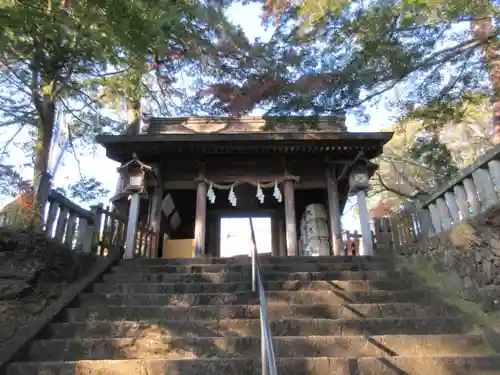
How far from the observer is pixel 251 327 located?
182 inches

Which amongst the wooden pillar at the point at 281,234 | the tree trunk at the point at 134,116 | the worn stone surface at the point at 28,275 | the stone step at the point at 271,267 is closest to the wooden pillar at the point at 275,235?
the wooden pillar at the point at 281,234

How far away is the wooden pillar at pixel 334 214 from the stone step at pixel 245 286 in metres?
3.54

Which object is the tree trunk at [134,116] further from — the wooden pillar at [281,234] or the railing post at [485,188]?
the railing post at [485,188]

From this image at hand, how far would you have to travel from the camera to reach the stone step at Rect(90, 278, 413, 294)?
5.79 meters

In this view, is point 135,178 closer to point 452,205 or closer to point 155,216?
point 155,216

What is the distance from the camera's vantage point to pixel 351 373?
3.62 metres

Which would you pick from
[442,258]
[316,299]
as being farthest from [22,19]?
[442,258]

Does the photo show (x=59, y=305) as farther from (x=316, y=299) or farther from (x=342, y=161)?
(x=342, y=161)

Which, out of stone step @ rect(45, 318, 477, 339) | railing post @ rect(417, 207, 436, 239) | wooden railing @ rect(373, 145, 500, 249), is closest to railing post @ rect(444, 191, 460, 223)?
wooden railing @ rect(373, 145, 500, 249)

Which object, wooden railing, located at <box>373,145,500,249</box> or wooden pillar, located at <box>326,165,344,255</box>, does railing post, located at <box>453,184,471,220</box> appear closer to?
wooden railing, located at <box>373,145,500,249</box>

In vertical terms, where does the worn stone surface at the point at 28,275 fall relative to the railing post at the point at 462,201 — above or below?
below

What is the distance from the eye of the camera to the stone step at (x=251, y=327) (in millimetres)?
4539

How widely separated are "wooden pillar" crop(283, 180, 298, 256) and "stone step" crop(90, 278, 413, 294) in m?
3.09

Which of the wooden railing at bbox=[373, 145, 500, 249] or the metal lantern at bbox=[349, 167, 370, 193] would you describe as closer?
the wooden railing at bbox=[373, 145, 500, 249]
